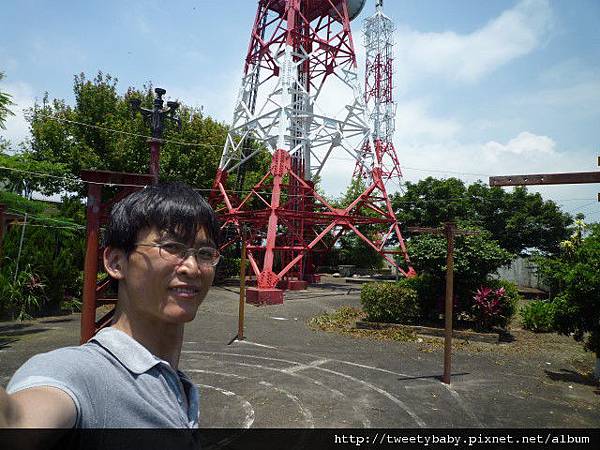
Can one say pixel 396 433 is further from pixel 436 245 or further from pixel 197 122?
pixel 197 122

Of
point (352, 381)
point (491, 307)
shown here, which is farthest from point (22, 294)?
point (491, 307)

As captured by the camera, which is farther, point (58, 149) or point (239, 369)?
point (58, 149)

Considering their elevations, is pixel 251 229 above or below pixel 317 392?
above

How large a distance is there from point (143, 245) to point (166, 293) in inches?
8.2

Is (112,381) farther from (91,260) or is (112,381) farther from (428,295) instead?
(428,295)

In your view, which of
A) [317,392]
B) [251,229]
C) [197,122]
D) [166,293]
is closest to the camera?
[166,293]

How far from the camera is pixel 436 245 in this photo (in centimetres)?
1220

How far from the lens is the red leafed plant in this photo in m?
12.0

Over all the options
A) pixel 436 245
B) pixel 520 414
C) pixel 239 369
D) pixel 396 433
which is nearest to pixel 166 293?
pixel 396 433

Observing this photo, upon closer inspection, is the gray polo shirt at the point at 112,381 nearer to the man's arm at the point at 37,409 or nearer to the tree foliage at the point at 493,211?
the man's arm at the point at 37,409

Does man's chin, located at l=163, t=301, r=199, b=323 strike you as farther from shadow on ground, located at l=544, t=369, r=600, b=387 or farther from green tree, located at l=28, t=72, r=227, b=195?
green tree, located at l=28, t=72, r=227, b=195

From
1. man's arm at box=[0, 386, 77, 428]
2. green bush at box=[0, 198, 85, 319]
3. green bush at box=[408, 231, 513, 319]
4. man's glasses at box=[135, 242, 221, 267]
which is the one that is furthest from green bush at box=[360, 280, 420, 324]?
man's arm at box=[0, 386, 77, 428]

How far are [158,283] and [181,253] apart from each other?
0.47ft

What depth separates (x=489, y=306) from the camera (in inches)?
473
